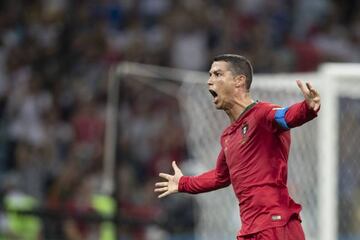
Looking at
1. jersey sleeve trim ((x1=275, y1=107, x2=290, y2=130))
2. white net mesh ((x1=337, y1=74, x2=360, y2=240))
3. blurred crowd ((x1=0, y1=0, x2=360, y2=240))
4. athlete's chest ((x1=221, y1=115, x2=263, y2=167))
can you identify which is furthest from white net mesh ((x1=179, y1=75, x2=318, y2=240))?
jersey sleeve trim ((x1=275, y1=107, x2=290, y2=130))

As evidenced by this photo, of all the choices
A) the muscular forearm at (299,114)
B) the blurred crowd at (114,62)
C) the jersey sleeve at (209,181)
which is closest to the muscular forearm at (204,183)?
the jersey sleeve at (209,181)

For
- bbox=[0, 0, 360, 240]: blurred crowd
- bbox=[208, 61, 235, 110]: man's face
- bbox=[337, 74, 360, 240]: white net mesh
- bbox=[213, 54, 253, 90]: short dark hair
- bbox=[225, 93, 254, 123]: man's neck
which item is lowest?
bbox=[225, 93, 254, 123]: man's neck

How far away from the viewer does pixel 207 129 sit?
1188cm

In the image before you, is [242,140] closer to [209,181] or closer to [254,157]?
[254,157]

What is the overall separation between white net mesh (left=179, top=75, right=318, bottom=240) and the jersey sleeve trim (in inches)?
157

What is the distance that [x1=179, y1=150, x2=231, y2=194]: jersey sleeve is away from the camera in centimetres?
712

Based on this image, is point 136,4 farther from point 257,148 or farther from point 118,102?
point 257,148

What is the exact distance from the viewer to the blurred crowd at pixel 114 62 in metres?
14.3

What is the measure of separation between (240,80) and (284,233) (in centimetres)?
89

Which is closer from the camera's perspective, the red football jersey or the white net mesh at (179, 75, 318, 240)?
the red football jersey

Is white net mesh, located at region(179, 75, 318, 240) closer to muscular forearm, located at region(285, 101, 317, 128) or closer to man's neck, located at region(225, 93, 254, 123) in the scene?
man's neck, located at region(225, 93, 254, 123)

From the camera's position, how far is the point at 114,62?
15.8 meters

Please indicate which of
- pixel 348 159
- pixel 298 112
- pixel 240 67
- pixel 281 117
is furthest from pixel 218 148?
pixel 298 112

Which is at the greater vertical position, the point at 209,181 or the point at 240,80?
the point at 240,80
